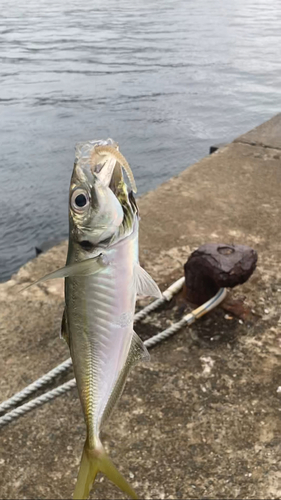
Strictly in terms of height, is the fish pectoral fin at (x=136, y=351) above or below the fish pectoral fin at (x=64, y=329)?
below

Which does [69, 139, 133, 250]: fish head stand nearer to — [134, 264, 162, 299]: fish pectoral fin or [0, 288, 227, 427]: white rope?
[134, 264, 162, 299]: fish pectoral fin

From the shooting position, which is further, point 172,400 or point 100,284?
point 172,400

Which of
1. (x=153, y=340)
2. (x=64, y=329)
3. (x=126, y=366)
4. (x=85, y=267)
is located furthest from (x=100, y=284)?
(x=153, y=340)

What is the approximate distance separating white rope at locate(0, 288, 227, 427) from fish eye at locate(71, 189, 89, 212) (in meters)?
1.41

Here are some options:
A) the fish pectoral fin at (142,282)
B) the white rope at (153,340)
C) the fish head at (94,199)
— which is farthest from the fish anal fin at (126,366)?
the white rope at (153,340)

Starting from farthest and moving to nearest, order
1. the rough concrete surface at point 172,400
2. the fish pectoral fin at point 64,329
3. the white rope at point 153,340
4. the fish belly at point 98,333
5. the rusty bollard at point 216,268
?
the rusty bollard at point 216,268 → the white rope at point 153,340 → the rough concrete surface at point 172,400 → the fish pectoral fin at point 64,329 → the fish belly at point 98,333

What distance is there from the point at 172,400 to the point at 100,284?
4.12 ft

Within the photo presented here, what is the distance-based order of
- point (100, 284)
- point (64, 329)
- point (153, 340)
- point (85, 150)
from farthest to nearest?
1. point (153, 340)
2. point (64, 329)
3. point (100, 284)
4. point (85, 150)

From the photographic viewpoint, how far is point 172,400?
273 cm

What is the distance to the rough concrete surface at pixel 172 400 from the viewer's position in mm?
2361

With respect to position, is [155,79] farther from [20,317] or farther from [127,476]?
[127,476]

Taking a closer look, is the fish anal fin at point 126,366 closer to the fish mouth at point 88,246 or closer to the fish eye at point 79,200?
the fish mouth at point 88,246

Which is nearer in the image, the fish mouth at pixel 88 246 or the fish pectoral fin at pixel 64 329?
the fish mouth at pixel 88 246

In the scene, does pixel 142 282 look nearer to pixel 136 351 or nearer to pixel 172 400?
pixel 136 351
